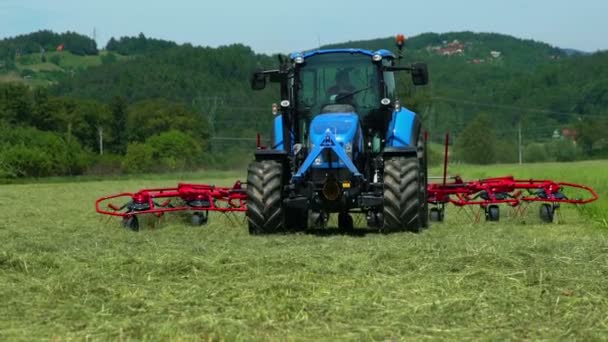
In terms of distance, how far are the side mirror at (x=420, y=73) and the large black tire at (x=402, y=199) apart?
4.68 feet

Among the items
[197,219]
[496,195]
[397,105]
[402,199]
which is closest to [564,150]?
[496,195]

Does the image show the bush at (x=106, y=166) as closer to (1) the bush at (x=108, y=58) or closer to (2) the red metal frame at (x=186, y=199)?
(2) the red metal frame at (x=186, y=199)

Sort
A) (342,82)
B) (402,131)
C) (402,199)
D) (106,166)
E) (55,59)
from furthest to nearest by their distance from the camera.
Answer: (55,59), (106,166), (402,131), (342,82), (402,199)

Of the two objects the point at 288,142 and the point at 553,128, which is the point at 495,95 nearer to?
the point at 553,128

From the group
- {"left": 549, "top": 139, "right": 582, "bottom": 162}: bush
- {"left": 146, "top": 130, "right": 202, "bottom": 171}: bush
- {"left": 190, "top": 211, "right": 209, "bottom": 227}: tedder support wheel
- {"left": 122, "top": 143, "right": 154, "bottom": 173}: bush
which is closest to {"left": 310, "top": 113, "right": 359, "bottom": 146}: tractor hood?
{"left": 190, "top": 211, "right": 209, "bottom": 227}: tedder support wheel

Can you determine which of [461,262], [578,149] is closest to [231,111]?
[578,149]

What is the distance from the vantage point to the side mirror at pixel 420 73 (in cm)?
1206

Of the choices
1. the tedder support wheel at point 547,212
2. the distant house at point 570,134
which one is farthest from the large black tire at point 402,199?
the distant house at point 570,134

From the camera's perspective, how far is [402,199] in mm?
11156

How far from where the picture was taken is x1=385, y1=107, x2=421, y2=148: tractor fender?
12.4 m

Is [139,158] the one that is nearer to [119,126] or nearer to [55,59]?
Answer: [119,126]

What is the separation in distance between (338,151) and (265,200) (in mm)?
1160

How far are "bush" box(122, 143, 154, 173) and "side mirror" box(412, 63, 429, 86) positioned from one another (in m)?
55.5

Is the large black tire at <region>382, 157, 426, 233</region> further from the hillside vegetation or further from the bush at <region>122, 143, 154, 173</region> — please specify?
the bush at <region>122, 143, 154, 173</region>
